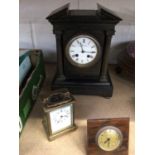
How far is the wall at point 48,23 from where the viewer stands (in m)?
1.05

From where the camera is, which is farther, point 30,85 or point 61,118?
point 30,85

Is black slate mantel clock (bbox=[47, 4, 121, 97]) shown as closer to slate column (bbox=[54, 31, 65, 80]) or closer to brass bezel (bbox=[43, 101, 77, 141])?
slate column (bbox=[54, 31, 65, 80])

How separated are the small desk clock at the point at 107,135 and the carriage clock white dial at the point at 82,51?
0.91 feet

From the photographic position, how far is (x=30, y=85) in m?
0.84

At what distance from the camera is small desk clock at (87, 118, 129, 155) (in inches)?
26.1

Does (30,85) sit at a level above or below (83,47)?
below

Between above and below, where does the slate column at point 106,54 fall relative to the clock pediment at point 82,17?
below

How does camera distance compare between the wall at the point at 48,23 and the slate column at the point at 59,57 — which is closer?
the slate column at the point at 59,57

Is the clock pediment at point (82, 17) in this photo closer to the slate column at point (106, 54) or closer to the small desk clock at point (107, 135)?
the slate column at point (106, 54)

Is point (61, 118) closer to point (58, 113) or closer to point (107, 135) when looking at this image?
point (58, 113)

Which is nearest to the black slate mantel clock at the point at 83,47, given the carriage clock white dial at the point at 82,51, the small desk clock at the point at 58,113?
the carriage clock white dial at the point at 82,51

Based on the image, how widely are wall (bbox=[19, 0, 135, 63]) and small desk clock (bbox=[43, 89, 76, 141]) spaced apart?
0.44m

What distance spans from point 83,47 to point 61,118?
262mm

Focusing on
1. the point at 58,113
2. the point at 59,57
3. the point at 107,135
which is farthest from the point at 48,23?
the point at 107,135
